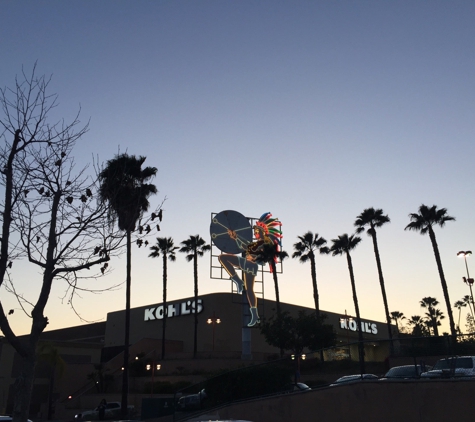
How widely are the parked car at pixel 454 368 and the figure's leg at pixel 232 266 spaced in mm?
38765

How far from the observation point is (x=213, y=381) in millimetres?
21125

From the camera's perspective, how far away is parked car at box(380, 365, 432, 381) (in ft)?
47.5

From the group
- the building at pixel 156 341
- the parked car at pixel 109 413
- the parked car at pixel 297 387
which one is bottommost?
the parked car at pixel 109 413

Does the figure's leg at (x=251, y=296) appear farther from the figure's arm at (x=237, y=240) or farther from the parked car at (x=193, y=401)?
the parked car at (x=193, y=401)

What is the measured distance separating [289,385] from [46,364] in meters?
39.0

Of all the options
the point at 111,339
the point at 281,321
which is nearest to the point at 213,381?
the point at 281,321

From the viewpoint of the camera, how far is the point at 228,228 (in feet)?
175

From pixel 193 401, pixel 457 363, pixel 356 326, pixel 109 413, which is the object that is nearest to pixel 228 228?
pixel 109 413

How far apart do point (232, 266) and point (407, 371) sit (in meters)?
38.2

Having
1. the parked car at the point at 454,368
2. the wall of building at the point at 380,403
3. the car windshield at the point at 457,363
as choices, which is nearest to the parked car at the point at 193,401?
the wall of building at the point at 380,403

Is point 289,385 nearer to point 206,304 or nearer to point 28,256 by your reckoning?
point 28,256

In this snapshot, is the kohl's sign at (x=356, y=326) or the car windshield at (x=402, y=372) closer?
the car windshield at (x=402, y=372)

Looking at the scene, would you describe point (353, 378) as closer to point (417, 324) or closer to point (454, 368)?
point (454, 368)

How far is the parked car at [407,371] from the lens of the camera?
14.5 metres
